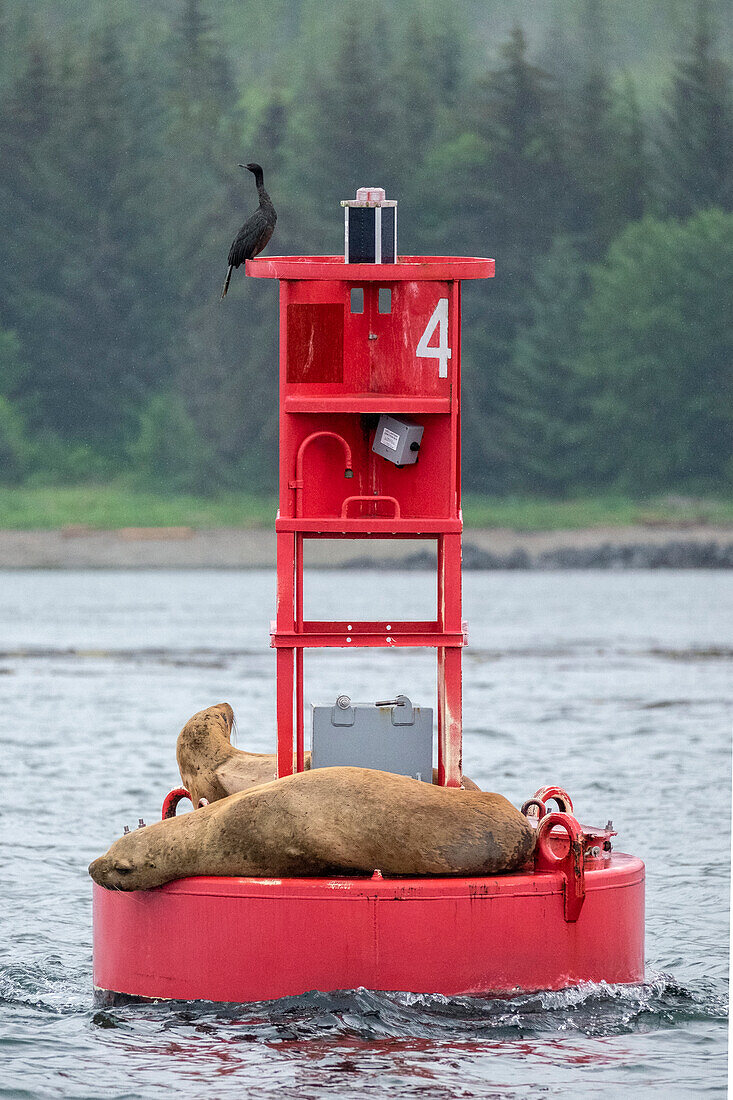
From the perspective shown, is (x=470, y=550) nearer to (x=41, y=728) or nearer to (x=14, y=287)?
(x=14, y=287)

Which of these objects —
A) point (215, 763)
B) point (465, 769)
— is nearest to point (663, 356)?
point (465, 769)

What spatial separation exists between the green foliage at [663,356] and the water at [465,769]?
13.3 meters

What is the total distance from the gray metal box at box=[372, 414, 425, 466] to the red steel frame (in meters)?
0.14

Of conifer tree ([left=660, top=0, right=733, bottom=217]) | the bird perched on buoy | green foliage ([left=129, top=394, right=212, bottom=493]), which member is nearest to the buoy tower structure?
the bird perched on buoy

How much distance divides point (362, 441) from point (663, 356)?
6552cm

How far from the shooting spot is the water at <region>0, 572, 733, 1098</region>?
41.2 ft

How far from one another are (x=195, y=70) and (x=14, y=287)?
13749 millimetres

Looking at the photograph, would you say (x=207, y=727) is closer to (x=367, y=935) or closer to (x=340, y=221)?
(x=367, y=935)

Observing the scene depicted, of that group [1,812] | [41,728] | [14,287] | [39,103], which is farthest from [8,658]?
[39,103]

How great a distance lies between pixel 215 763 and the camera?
14727 mm

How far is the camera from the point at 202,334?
254 feet

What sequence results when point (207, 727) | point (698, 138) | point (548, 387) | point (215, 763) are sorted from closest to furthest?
1. point (215, 763)
2. point (207, 727)
3. point (548, 387)
4. point (698, 138)

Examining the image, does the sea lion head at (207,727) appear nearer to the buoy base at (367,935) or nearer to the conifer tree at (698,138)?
the buoy base at (367,935)

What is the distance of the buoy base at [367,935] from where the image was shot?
12.4m
